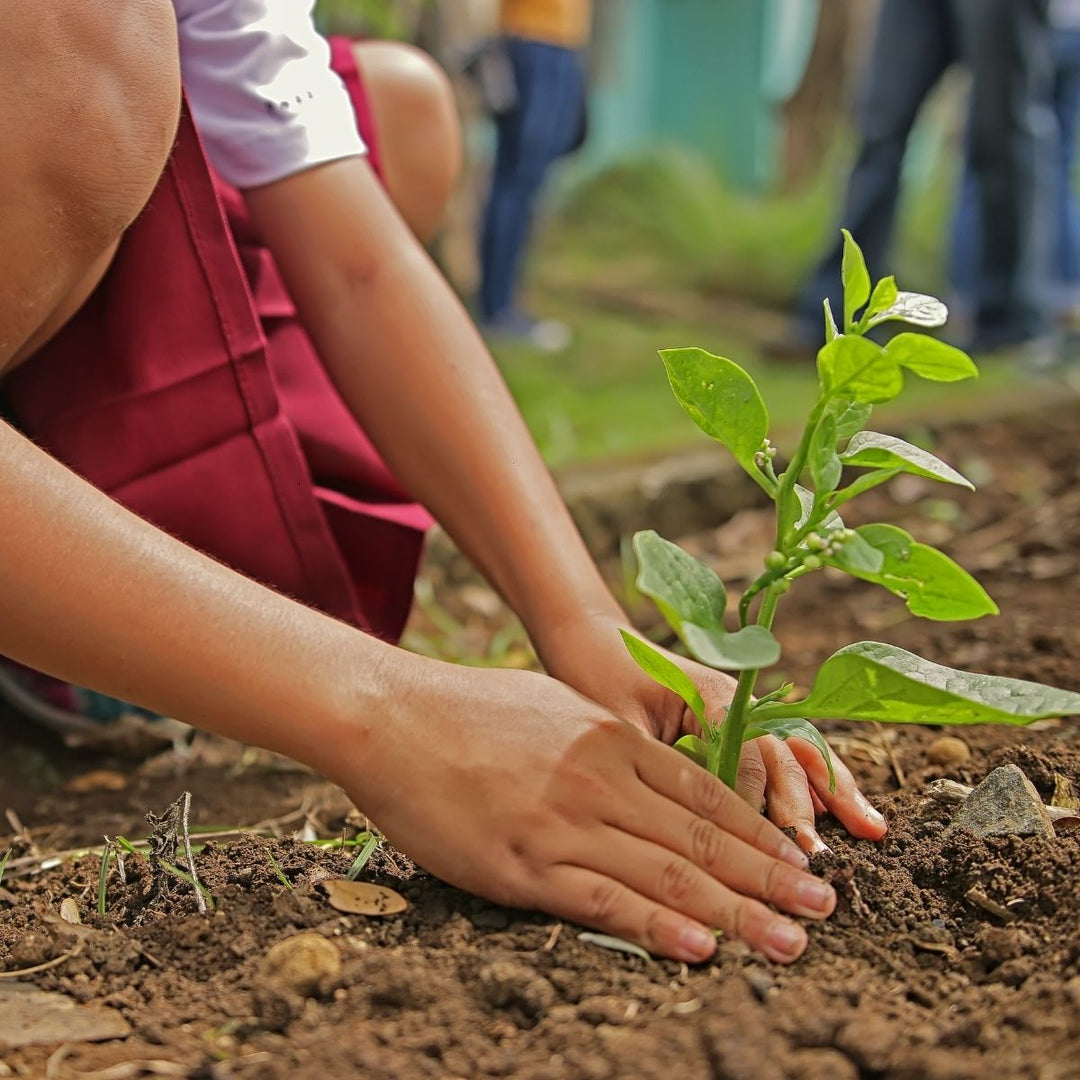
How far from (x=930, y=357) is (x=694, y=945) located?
45cm

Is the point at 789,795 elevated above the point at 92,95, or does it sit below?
below

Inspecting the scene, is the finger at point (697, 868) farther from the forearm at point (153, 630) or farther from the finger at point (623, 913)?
the forearm at point (153, 630)

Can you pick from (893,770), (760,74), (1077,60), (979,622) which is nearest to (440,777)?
(893,770)

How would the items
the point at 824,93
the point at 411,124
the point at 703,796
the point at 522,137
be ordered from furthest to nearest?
1. the point at 824,93
2. the point at 522,137
3. the point at 411,124
4. the point at 703,796

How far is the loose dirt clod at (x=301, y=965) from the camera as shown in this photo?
0.95 m

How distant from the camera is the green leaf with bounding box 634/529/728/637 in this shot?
0.91m

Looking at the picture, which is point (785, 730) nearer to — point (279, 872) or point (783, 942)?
point (783, 942)

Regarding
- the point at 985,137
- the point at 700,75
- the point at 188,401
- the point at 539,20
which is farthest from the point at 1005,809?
the point at 700,75

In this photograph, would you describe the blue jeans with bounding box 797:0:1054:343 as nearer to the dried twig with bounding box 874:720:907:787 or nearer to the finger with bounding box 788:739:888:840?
the dried twig with bounding box 874:720:907:787

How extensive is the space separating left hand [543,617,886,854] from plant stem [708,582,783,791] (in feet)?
0.14

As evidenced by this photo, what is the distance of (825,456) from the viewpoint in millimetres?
976

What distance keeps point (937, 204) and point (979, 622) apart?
382 cm

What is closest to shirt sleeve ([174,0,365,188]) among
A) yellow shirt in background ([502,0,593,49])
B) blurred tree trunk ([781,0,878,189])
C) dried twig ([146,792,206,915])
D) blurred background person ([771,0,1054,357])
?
dried twig ([146,792,206,915])

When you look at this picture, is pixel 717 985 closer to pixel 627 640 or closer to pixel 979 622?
pixel 627 640
